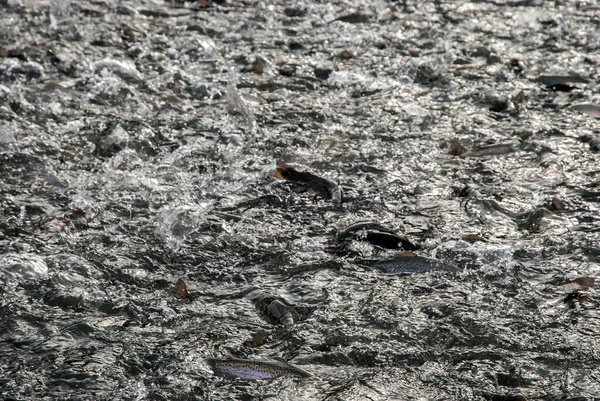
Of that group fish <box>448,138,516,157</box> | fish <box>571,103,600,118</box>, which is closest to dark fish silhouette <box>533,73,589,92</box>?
fish <box>571,103,600,118</box>

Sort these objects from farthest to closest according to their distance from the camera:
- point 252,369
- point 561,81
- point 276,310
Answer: point 561,81 → point 276,310 → point 252,369

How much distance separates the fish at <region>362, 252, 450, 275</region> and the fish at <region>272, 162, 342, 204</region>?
2.27 ft

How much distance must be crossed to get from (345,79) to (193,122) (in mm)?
1371

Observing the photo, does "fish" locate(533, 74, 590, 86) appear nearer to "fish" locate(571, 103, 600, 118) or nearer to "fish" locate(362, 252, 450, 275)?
"fish" locate(571, 103, 600, 118)

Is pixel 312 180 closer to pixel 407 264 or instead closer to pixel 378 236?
pixel 378 236

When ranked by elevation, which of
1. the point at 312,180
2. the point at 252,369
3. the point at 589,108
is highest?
the point at 589,108

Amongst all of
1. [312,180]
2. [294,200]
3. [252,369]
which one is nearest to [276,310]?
[252,369]

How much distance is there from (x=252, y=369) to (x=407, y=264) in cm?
111

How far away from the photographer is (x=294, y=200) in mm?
4621

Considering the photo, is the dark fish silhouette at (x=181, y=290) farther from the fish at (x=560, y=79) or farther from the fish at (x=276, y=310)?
the fish at (x=560, y=79)

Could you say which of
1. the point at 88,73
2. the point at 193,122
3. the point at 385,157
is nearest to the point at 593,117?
the point at 385,157

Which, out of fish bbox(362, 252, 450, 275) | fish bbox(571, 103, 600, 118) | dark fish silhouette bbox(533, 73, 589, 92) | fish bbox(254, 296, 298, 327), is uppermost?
dark fish silhouette bbox(533, 73, 589, 92)

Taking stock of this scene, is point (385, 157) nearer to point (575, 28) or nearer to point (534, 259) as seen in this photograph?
point (534, 259)

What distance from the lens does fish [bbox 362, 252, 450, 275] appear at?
3.97 m
